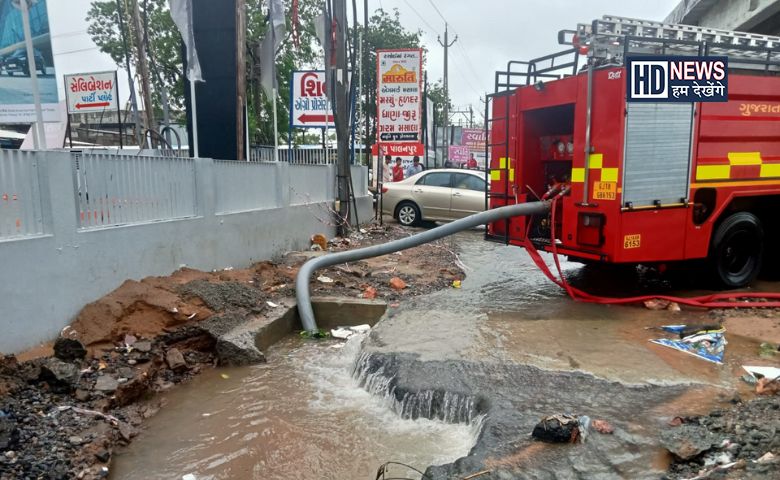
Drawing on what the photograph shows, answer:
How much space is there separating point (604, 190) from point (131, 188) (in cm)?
505

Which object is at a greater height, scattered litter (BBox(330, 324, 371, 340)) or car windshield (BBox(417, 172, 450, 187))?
car windshield (BBox(417, 172, 450, 187))

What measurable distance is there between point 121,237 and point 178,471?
2.62 metres

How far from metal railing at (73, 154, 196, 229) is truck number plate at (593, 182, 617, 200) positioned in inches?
187

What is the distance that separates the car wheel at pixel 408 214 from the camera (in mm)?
13667

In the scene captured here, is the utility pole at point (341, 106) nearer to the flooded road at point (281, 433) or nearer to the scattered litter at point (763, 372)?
the flooded road at point (281, 433)

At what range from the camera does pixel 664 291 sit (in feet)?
22.7

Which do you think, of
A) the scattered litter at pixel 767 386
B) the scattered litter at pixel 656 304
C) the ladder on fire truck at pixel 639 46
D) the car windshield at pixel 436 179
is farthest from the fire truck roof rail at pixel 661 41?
the car windshield at pixel 436 179

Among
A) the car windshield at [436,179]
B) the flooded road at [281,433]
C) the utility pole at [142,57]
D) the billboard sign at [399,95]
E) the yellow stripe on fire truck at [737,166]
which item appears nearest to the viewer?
the flooded road at [281,433]

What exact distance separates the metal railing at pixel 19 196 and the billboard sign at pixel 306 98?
9931mm

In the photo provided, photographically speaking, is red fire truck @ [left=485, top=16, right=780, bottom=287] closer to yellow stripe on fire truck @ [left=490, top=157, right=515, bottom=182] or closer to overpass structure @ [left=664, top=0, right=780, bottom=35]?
yellow stripe on fire truck @ [left=490, top=157, right=515, bottom=182]

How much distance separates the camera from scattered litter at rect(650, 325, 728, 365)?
177 inches

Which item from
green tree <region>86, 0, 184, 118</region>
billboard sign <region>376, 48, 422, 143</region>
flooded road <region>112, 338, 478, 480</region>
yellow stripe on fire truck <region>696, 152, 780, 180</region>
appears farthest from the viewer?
green tree <region>86, 0, 184, 118</region>

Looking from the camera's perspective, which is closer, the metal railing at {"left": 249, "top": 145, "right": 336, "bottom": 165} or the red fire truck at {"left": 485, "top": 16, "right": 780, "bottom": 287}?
the red fire truck at {"left": 485, "top": 16, "right": 780, "bottom": 287}

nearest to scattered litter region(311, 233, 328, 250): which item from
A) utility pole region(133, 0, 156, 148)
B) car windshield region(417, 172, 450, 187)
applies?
car windshield region(417, 172, 450, 187)
